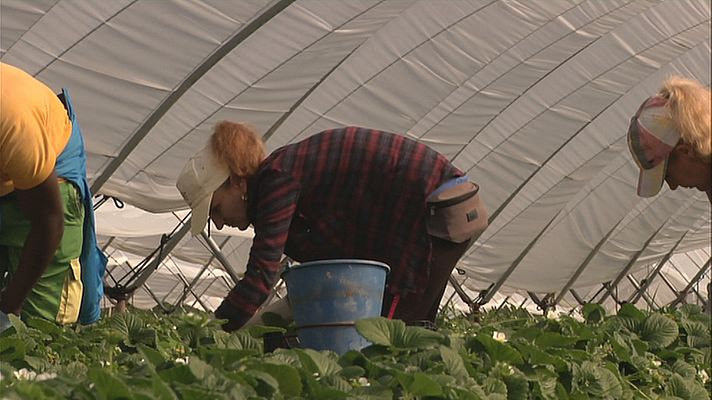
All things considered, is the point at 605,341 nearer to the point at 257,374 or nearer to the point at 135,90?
the point at 257,374

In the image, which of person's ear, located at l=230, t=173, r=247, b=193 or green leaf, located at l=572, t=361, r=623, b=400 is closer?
green leaf, located at l=572, t=361, r=623, b=400

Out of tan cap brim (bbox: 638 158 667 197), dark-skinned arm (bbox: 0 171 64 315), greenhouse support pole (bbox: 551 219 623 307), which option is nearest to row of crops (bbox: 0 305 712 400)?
dark-skinned arm (bbox: 0 171 64 315)

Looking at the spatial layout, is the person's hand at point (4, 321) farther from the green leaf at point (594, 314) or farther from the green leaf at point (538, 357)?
the green leaf at point (594, 314)

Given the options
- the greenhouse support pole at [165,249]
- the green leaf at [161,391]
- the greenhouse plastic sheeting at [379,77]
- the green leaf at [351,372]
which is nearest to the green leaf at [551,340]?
the green leaf at [351,372]

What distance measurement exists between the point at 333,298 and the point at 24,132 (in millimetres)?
1217

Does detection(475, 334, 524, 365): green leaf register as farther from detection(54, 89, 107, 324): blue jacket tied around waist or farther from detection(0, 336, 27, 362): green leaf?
detection(54, 89, 107, 324): blue jacket tied around waist

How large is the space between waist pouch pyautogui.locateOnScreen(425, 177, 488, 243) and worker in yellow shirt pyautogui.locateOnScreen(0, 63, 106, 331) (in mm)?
1324

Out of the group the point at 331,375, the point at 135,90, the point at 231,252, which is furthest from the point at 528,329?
the point at 231,252

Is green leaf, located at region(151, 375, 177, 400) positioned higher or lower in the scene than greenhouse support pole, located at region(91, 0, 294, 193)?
higher

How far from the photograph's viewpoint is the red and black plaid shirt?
452cm

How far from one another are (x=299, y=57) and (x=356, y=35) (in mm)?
604

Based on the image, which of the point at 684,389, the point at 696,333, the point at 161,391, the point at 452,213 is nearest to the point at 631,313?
the point at 696,333

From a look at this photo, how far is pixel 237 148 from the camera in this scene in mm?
4324

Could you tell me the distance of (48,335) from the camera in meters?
3.74
